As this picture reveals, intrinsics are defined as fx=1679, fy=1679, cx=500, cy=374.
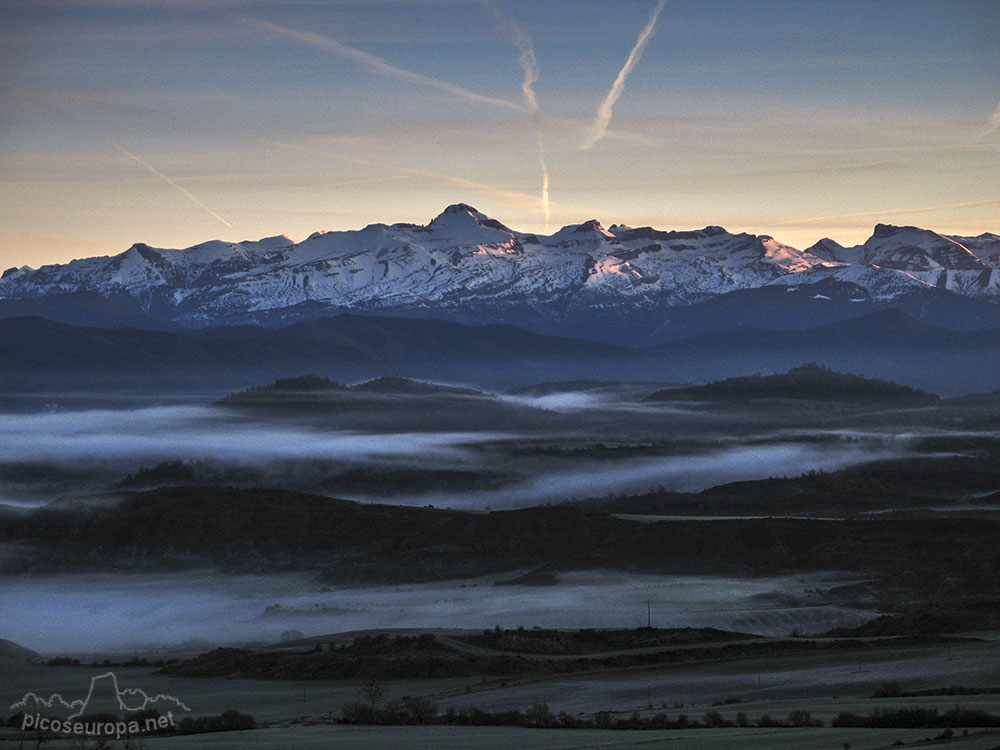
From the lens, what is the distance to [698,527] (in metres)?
158

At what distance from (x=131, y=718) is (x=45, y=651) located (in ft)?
190

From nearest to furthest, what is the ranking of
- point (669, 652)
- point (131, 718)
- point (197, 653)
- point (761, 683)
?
point (131, 718) < point (761, 683) < point (669, 652) < point (197, 653)

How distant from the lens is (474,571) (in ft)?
525

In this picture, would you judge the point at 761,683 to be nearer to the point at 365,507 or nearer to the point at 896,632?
the point at 896,632

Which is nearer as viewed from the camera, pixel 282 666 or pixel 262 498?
pixel 282 666

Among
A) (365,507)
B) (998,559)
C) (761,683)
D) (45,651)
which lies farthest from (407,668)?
(365,507)

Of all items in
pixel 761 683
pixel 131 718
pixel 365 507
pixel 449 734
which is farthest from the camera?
pixel 365 507
